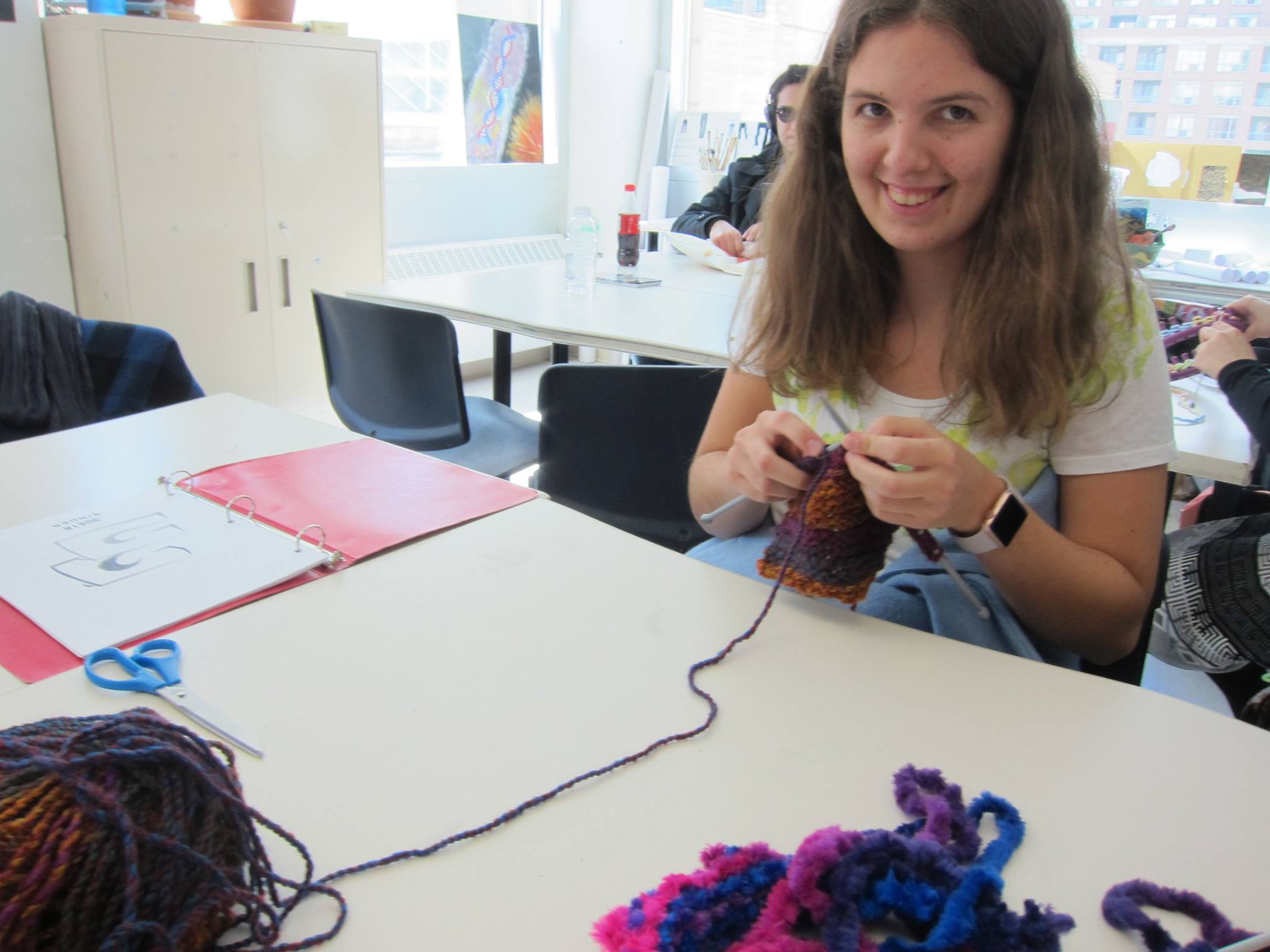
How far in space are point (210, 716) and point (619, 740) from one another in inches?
12.2

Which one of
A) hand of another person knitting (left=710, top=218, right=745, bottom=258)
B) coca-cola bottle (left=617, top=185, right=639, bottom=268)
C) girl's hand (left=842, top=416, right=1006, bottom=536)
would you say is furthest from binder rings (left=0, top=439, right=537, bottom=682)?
hand of another person knitting (left=710, top=218, right=745, bottom=258)

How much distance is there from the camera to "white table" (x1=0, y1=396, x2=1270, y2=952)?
0.61 meters

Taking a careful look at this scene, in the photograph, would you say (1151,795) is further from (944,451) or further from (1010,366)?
(1010,366)

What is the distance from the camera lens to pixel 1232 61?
147 inches

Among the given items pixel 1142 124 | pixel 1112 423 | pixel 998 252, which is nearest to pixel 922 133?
pixel 998 252

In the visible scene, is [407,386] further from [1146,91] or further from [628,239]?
[1146,91]

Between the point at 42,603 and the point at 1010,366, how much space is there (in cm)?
98

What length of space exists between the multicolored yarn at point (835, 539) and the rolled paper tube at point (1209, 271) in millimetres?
3037

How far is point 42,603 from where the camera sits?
34.9 inches

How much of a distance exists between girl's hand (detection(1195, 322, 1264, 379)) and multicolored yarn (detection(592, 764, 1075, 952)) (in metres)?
1.49

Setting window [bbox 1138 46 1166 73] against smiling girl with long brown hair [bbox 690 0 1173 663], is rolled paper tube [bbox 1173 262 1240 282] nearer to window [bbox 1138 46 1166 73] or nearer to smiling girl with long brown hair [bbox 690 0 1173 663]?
window [bbox 1138 46 1166 73]

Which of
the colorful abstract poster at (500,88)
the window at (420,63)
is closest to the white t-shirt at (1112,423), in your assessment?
the window at (420,63)

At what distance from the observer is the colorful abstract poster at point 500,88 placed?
4.23 m

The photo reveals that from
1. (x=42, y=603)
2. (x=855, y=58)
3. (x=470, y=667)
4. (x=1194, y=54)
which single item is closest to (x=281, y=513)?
(x=42, y=603)
